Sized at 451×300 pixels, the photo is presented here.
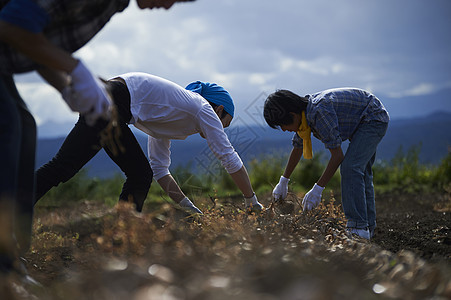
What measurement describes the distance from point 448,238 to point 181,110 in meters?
2.03

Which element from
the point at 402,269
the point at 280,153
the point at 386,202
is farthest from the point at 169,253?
the point at 280,153

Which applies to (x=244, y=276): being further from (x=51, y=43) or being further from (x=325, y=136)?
(x=325, y=136)

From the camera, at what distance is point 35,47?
148cm

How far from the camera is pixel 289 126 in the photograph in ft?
10.3

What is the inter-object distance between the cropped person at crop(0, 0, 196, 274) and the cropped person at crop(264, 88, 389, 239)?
63.3 inches

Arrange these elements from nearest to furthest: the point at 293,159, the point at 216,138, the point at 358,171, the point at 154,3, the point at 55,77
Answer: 1. the point at 55,77
2. the point at 154,3
3. the point at 216,138
4. the point at 358,171
5. the point at 293,159

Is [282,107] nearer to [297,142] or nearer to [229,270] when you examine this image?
[297,142]

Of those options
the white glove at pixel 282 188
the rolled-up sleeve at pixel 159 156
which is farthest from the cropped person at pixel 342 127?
the rolled-up sleeve at pixel 159 156

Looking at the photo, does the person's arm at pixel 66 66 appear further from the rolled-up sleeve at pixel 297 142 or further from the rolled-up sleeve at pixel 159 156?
the rolled-up sleeve at pixel 297 142

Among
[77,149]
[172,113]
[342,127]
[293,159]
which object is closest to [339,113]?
[342,127]

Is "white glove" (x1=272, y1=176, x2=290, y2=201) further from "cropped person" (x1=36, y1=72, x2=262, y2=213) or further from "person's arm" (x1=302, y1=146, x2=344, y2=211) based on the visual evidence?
"cropped person" (x1=36, y1=72, x2=262, y2=213)

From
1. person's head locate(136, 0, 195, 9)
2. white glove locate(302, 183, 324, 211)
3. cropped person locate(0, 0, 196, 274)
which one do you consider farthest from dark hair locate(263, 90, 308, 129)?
cropped person locate(0, 0, 196, 274)

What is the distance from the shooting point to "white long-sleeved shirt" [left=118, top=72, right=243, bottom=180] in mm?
2615

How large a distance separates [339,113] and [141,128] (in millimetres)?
1522
